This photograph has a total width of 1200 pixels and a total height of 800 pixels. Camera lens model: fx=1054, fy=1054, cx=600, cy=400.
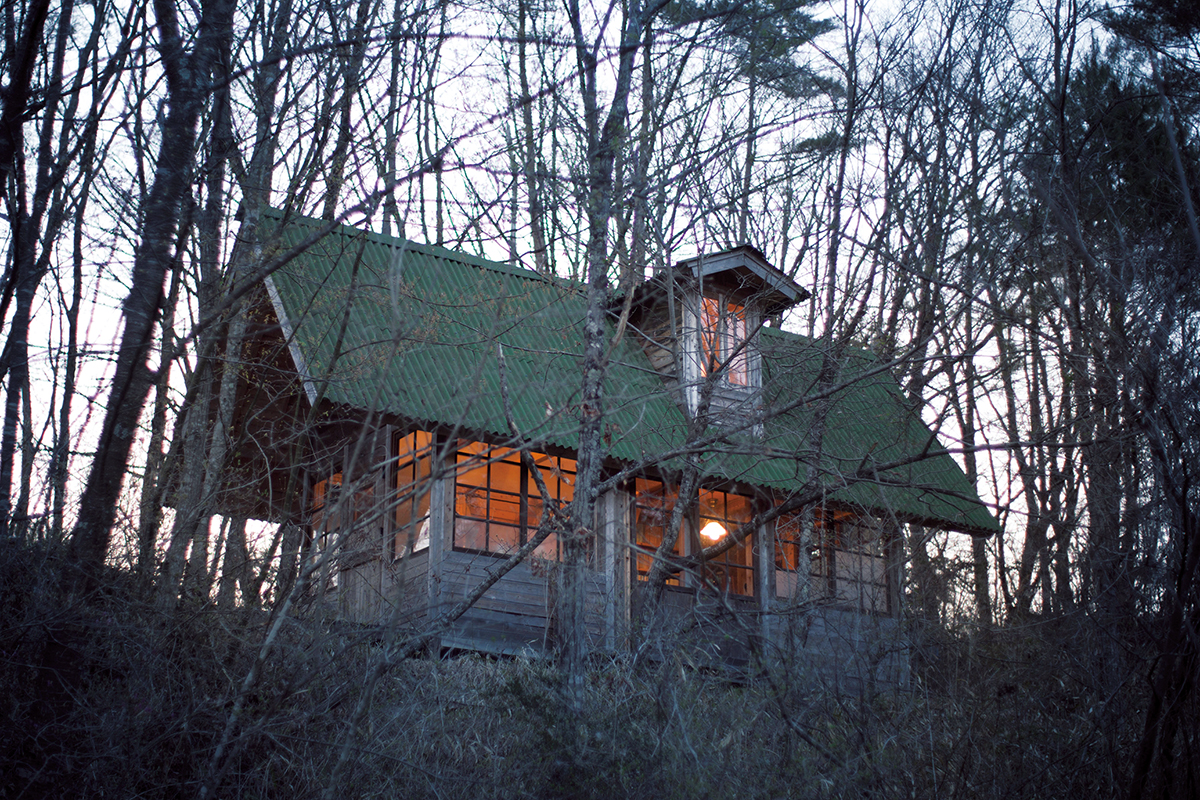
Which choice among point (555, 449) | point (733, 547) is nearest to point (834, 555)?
point (733, 547)

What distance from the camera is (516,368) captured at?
12250 mm

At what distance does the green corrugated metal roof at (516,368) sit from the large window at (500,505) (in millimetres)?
827

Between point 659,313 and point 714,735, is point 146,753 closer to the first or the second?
point 714,735

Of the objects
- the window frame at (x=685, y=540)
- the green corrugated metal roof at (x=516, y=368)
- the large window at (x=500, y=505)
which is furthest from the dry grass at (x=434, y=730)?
the window frame at (x=685, y=540)

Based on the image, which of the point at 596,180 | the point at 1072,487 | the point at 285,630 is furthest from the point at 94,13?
the point at 1072,487

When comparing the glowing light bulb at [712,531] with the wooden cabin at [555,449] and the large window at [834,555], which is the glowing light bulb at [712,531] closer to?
the wooden cabin at [555,449]

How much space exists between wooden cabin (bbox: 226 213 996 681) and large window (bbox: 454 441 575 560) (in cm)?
3

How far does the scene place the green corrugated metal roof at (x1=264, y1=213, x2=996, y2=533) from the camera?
9305 millimetres

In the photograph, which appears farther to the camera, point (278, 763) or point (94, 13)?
point (94, 13)

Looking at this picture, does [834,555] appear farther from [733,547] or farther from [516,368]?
[516,368]

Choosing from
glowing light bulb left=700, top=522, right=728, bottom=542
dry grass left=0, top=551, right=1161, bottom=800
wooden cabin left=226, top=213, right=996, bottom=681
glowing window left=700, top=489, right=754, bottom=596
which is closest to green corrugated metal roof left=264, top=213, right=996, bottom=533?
wooden cabin left=226, top=213, right=996, bottom=681

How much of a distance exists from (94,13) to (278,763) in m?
6.48

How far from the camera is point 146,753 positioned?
5824mm

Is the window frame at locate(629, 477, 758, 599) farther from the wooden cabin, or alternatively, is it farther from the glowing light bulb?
the glowing light bulb
